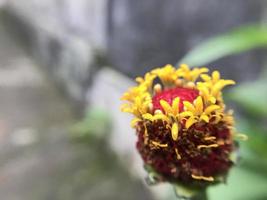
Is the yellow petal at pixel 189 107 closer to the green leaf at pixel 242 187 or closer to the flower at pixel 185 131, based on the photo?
the flower at pixel 185 131

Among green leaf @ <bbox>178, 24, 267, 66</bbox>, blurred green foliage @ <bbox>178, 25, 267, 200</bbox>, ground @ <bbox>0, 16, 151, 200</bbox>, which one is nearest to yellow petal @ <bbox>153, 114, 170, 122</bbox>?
blurred green foliage @ <bbox>178, 25, 267, 200</bbox>

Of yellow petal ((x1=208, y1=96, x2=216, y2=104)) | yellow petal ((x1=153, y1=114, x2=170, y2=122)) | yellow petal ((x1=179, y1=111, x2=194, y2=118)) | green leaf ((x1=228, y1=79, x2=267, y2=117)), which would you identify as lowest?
yellow petal ((x1=153, y1=114, x2=170, y2=122))

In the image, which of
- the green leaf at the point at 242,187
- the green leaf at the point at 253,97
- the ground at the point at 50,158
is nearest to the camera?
the green leaf at the point at 242,187

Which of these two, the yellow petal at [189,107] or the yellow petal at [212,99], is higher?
the yellow petal at [212,99]

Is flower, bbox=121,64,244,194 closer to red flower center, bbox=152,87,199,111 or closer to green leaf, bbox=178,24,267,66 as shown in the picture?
red flower center, bbox=152,87,199,111

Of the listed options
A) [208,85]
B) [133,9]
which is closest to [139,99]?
[208,85]

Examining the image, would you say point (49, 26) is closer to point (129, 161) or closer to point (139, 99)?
point (129, 161)

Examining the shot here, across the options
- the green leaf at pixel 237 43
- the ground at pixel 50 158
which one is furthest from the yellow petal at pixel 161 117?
the ground at pixel 50 158

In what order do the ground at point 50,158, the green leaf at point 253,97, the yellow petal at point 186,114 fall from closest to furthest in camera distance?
1. the yellow petal at point 186,114
2. the green leaf at point 253,97
3. the ground at point 50,158

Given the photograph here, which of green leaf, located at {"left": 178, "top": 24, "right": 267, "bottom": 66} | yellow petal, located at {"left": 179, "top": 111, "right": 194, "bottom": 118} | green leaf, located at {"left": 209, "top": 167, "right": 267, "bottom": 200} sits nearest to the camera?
yellow petal, located at {"left": 179, "top": 111, "right": 194, "bottom": 118}

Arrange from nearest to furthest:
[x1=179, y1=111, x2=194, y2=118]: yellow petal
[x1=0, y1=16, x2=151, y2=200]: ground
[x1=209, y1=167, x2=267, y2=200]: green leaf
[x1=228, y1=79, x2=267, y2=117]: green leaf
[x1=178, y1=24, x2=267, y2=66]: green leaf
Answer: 1. [x1=179, y1=111, x2=194, y2=118]: yellow petal
2. [x1=209, y1=167, x2=267, y2=200]: green leaf
3. [x1=178, y1=24, x2=267, y2=66]: green leaf
4. [x1=228, y1=79, x2=267, y2=117]: green leaf
5. [x1=0, y1=16, x2=151, y2=200]: ground
